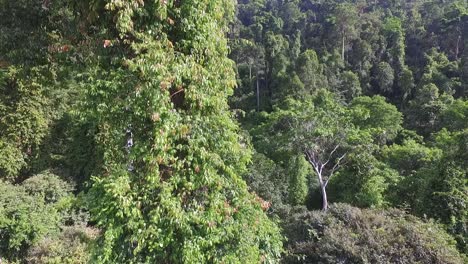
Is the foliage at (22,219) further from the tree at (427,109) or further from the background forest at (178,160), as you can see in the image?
the tree at (427,109)

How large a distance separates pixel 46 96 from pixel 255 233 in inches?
448

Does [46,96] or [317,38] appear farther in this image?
[317,38]

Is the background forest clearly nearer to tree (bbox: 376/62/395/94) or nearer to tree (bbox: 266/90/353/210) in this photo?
tree (bbox: 266/90/353/210)

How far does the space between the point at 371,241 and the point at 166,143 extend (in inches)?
177

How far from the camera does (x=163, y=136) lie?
10.3 feet

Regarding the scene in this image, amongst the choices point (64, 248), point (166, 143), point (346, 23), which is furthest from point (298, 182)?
point (346, 23)

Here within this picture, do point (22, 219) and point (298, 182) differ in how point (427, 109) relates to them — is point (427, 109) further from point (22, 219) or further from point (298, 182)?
point (22, 219)

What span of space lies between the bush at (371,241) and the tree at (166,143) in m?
2.52

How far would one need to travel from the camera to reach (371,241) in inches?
239

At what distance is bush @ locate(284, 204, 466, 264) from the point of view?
5820mm

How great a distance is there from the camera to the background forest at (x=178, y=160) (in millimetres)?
3213

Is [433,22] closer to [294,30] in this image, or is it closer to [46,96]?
[294,30]

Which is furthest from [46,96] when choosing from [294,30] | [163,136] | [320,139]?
[294,30]

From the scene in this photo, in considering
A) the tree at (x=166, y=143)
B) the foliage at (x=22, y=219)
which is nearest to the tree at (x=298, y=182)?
the foliage at (x=22, y=219)
